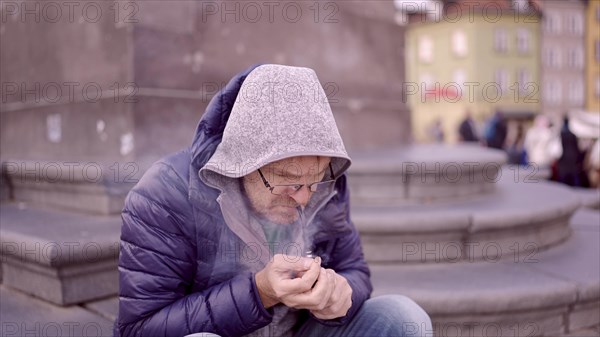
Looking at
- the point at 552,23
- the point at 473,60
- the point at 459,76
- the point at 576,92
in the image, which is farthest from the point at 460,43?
the point at 576,92

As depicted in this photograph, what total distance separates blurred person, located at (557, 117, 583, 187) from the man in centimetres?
692

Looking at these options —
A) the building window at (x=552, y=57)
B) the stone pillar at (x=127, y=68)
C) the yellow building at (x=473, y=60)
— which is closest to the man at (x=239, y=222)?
the stone pillar at (x=127, y=68)

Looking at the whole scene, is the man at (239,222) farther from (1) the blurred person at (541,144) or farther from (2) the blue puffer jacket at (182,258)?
(1) the blurred person at (541,144)

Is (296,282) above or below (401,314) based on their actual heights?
above

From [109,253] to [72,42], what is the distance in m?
1.97

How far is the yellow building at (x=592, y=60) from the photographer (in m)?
40.2

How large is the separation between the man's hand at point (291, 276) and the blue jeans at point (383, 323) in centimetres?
35

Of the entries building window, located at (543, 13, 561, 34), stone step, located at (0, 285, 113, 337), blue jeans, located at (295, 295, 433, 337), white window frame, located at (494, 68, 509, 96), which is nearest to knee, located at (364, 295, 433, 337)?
blue jeans, located at (295, 295, 433, 337)

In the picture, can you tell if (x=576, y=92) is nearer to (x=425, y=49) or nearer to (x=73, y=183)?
(x=425, y=49)

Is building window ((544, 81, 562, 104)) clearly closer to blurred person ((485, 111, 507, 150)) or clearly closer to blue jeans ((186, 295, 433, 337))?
blurred person ((485, 111, 507, 150))

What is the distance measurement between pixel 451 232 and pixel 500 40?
116ft

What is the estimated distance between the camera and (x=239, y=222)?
1.60m

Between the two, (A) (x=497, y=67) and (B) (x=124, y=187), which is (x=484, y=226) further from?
(A) (x=497, y=67)

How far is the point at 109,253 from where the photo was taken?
2.52 meters
